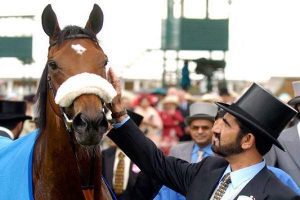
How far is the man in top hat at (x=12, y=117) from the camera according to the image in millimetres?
8305

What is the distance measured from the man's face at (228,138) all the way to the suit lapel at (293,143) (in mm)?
2205

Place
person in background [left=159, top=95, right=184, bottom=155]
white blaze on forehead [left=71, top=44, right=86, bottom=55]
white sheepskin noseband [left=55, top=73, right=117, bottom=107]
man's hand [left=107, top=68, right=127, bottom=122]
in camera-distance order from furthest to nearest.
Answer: person in background [left=159, top=95, right=184, bottom=155] < man's hand [left=107, top=68, right=127, bottom=122] < white blaze on forehead [left=71, top=44, right=86, bottom=55] < white sheepskin noseband [left=55, top=73, right=117, bottom=107]

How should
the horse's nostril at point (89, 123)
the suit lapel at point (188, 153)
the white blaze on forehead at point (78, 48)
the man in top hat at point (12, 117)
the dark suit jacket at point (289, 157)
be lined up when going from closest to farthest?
the horse's nostril at point (89, 123) < the white blaze on forehead at point (78, 48) < the dark suit jacket at point (289, 157) < the man in top hat at point (12, 117) < the suit lapel at point (188, 153)

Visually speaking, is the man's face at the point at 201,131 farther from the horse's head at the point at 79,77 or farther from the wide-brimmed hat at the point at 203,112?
the horse's head at the point at 79,77

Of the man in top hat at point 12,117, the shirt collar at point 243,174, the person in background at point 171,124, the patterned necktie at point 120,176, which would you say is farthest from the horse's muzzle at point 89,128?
the person in background at point 171,124

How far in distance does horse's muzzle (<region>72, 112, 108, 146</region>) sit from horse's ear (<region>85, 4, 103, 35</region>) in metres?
1.05

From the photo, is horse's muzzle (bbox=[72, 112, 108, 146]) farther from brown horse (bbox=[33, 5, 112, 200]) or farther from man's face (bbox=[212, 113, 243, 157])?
man's face (bbox=[212, 113, 243, 157])

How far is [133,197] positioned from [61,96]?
6.47ft

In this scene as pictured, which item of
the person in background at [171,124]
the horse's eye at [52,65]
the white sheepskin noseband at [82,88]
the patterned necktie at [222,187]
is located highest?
the horse's eye at [52,65]

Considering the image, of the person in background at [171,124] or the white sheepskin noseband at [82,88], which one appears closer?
the white sheepskin noseband at [82,88]

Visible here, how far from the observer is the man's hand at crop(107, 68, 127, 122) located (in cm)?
556

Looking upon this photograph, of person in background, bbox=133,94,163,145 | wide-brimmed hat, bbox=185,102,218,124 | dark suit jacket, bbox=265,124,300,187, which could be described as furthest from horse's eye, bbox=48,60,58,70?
person in background, bbox=133,94,163,145

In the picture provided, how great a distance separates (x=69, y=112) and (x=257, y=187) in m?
1.31

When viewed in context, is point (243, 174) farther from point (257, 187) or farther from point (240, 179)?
point (257, 187)
